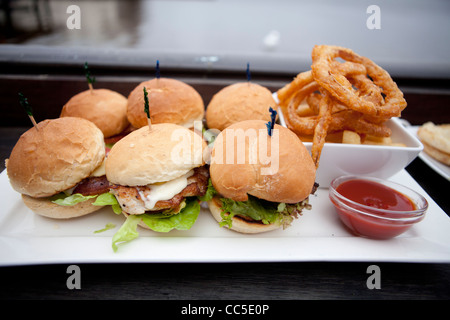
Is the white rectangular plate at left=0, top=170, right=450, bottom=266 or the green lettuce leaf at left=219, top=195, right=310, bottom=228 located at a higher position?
the green lettuce leaf at left=219, top=195, right=310, bottom=228

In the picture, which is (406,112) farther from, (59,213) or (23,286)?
(23,286)

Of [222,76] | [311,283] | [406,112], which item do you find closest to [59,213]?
[311,283]

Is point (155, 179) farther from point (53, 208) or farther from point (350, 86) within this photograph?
point (350, 86)

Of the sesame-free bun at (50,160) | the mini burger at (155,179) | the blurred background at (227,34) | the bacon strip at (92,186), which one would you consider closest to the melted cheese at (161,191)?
the mini burger at (155,179)

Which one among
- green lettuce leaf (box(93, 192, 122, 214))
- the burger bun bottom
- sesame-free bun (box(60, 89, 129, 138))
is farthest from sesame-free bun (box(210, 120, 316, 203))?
sesame-free bun (box(60, 89, 129, 138))

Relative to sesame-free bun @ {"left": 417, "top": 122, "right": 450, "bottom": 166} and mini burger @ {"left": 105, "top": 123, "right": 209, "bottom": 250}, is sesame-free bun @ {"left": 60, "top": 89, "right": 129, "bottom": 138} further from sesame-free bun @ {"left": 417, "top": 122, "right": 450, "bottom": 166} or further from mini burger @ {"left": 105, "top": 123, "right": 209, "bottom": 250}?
sesame-free bun @ {"left": 417, "top": 122, "right": 450, "bottom": 166}

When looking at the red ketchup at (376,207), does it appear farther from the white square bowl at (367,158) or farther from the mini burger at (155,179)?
the mini burger at (155,179)

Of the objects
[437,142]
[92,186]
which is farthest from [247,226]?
[437,142]
